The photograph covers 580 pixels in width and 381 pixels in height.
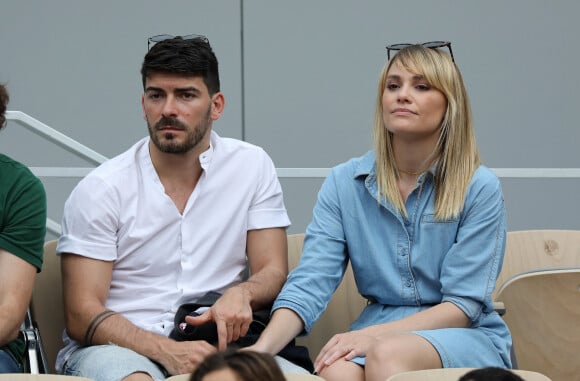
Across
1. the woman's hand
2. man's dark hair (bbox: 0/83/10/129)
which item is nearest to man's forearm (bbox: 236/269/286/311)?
the woman's hand

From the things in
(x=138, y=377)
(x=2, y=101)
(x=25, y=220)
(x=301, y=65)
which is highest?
(x=2, y=101)

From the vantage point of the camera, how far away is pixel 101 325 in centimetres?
342

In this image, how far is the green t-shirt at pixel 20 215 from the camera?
3348mm

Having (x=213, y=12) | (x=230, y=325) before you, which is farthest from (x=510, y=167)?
(x=230, y=325)

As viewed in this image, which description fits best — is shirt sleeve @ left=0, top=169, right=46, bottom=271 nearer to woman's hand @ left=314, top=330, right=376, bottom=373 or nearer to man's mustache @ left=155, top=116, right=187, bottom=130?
man's mustache @ left=155, top=116, right=187, bottom=130

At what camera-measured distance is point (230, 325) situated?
3354 mm

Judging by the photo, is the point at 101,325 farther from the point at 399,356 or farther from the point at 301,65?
the point at 301,65

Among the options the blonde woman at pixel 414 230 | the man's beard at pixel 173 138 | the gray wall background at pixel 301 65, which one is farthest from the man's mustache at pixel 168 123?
the gray wall background at pixel 301 65

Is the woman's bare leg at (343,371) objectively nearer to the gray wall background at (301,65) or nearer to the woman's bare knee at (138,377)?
the woman's bare knee at (138,377)

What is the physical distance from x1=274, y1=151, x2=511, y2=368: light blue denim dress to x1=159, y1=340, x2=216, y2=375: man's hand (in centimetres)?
28

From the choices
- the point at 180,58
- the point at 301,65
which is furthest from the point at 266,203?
the point at 301,65

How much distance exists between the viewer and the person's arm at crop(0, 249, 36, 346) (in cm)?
327

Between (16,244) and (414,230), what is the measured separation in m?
1.22

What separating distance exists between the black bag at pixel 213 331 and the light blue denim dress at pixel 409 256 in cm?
11
